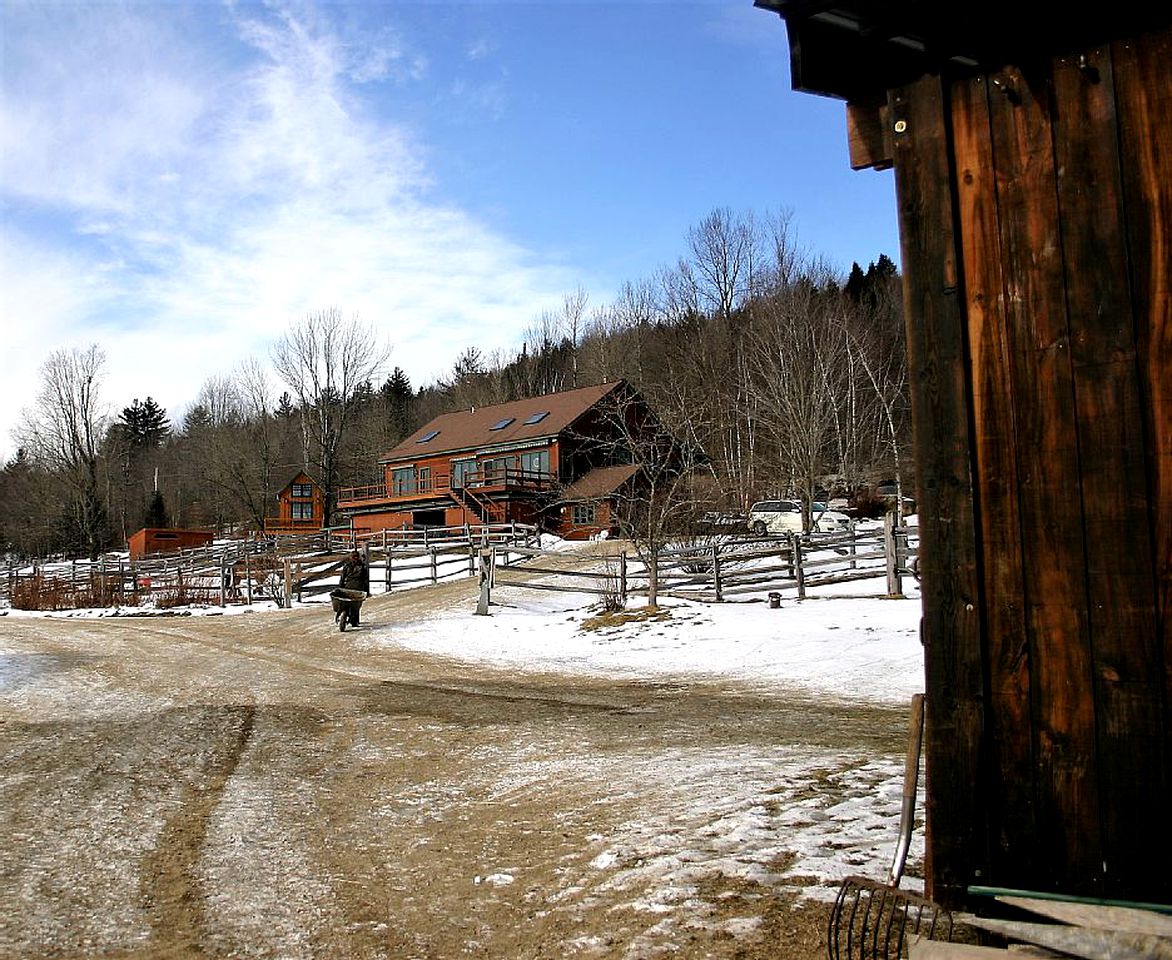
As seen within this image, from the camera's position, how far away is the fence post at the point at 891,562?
1698 centimetres

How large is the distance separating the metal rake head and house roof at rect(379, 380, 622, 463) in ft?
136

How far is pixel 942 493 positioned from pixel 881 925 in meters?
1.75

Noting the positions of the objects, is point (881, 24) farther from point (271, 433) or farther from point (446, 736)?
point (271, 433)

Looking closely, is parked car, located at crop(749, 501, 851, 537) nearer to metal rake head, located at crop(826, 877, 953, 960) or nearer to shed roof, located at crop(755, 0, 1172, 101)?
metal rake head, located at crop(826, 877, 953, 960)

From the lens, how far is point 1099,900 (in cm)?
307

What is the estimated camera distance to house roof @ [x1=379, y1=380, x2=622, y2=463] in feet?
153

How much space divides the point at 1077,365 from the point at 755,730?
18.7 feet

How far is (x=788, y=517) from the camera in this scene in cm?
3247

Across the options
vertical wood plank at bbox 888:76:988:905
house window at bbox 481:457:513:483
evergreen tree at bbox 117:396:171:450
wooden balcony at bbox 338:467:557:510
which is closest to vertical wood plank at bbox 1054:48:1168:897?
vertical wood plank at bbox 888:76:988:905

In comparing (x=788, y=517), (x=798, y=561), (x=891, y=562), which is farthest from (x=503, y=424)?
(x=891, y=562)

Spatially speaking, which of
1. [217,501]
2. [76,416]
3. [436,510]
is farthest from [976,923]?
[217,501]

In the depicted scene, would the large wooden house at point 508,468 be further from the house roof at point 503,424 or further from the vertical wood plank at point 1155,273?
the vertical wood plank at point 1155,273

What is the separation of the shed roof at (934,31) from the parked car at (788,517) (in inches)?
1057

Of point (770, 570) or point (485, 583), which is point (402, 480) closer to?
point (485, 583)
